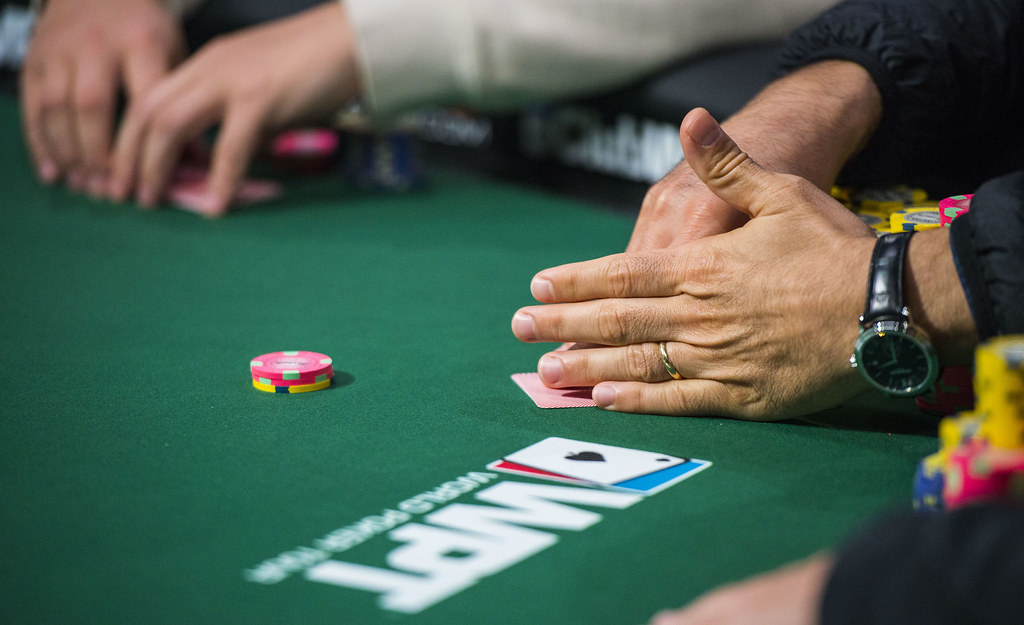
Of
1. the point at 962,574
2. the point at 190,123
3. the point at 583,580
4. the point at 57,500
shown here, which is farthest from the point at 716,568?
the point at 190,123

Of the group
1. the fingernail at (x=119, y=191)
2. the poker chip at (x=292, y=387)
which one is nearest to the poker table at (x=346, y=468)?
the poker chip at (x=292, y=387)

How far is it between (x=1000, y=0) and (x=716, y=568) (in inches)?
53.8

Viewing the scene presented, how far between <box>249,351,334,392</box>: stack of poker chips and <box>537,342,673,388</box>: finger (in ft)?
1.06

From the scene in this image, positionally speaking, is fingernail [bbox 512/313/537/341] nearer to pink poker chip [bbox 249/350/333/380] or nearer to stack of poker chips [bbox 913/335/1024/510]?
pink poker chip [bbox 249/350/333/380]

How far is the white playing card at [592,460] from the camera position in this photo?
1.29m

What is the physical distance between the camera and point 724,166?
141cm

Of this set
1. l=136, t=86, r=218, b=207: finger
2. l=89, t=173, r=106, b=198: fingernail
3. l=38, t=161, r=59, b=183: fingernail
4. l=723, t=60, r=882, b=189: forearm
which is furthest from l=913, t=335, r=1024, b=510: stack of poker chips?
l=38, t=161, r=59, b=183: fingernail

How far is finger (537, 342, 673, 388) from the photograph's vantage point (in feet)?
4.90

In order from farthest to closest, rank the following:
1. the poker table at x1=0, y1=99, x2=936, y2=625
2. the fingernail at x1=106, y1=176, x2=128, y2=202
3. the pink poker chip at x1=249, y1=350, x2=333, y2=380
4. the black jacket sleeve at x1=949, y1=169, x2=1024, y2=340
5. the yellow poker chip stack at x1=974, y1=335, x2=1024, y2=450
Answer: the fingernail at x1=106, y1=176, x2=128, y2=202 < the pink poker chip at x1=249, y1=350, x2=333, y2=380 < the black jacket sleeve at x1=949, y1=169, x2=1024, y2=340 < the poker table at x1=0, y1=99, x2=936, y2=625 < the yellow poker chip stack at x1=974, y1=335, x2=1024, y2=450

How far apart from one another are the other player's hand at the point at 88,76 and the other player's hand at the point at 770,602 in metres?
2.60

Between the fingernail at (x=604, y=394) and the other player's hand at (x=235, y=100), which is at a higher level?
the other player's hand at (x=235, y=100)

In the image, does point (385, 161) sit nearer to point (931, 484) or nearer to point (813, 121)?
point (813, 121)

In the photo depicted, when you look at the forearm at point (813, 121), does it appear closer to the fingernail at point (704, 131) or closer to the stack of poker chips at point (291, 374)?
the fingernail at point (704, 131)

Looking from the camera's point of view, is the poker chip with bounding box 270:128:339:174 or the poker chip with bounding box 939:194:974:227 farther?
the poker chip with bounding box 270:128:339:174
